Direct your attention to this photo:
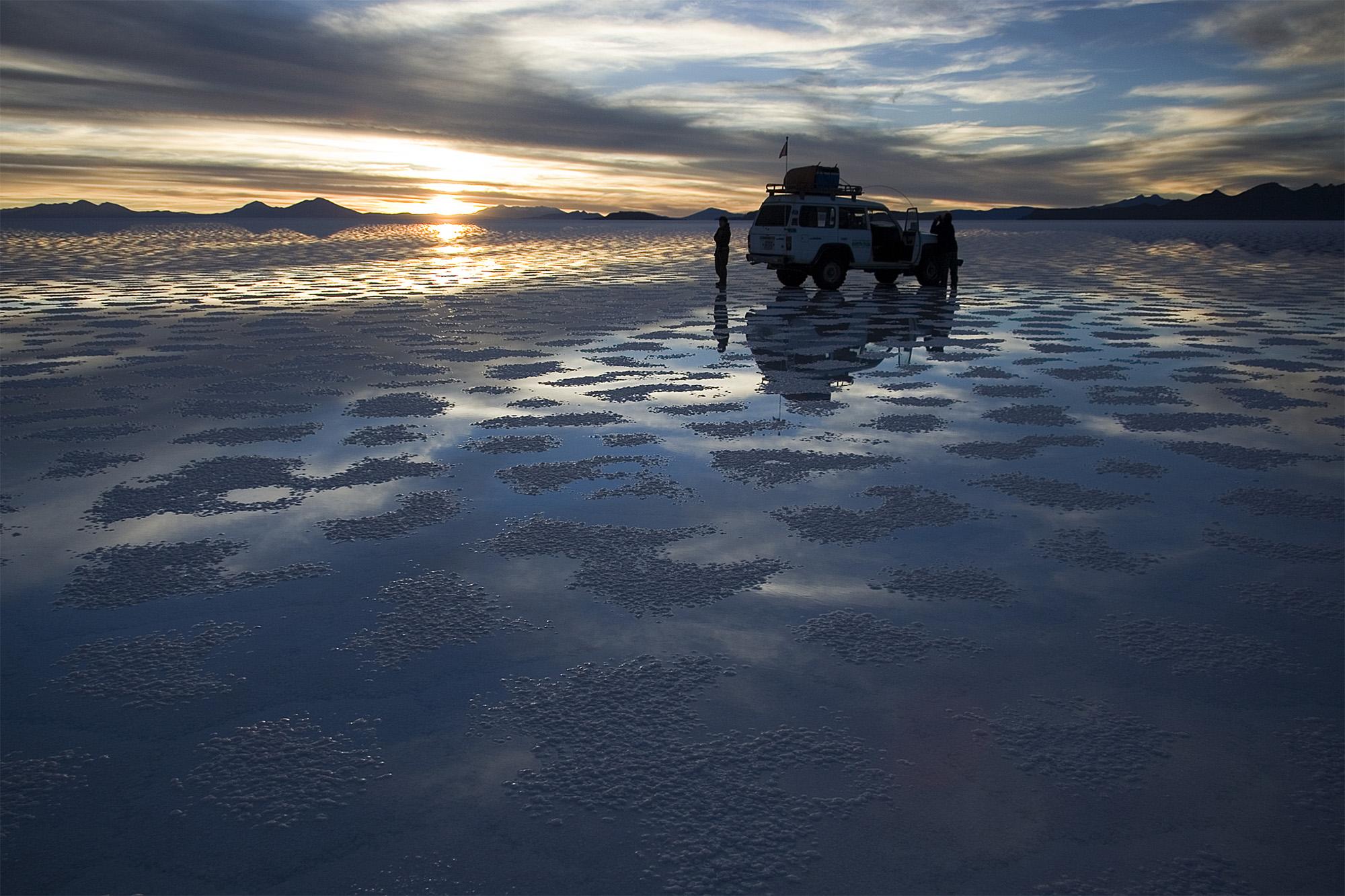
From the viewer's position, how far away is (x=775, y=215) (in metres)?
23.6

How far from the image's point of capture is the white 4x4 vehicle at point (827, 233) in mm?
23281

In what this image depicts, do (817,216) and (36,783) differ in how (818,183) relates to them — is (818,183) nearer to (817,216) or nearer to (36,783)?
(817,216)

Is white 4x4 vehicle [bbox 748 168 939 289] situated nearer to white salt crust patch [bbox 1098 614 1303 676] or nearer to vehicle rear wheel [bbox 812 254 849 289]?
vehicle rear wheel [bbox 812 254 849 289]

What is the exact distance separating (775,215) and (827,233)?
4.61 feet

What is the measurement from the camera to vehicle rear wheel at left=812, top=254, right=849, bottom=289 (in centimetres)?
2364

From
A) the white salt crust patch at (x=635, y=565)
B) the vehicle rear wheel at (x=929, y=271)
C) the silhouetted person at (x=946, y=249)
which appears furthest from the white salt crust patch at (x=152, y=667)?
the vehicle rear wheel at (x=929, y=271)

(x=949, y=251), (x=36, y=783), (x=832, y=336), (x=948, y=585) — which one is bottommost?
(x=36, y=783)

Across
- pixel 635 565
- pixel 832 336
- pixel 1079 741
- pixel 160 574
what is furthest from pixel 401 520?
pixel 832 336

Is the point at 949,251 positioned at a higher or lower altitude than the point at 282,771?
higher

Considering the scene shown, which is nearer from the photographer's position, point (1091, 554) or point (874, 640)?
point (874, 640)

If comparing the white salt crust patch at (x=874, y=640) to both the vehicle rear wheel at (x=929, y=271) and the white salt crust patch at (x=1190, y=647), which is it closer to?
the white salt crust patch at (x=1190, y=647)

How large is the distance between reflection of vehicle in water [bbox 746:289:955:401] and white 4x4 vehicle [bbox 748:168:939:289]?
57.9 inches

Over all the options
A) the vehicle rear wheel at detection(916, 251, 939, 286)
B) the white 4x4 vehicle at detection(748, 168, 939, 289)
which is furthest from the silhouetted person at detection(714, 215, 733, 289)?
the vehicle rear wheel at detection(916, 251, 939, 286)

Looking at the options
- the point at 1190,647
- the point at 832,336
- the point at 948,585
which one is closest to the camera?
the point at 1190,647
